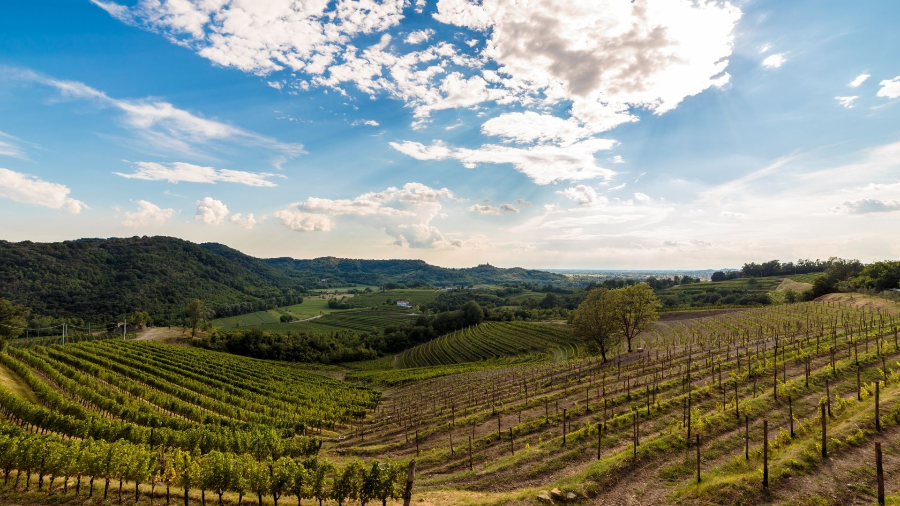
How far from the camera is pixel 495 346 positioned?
93.4 meters

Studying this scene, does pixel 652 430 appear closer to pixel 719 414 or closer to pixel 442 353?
pixel 719 414

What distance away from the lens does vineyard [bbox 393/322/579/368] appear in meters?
84.9

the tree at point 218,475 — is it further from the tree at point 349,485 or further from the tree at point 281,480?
the tree at point 349,485

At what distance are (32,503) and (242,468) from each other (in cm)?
909

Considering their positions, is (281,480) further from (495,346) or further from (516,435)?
(495,346)

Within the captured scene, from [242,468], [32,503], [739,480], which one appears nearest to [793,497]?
[739,480]

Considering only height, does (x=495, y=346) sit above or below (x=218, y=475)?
below

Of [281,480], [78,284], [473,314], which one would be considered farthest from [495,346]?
[78,284]

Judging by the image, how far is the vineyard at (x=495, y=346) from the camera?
8494 cm

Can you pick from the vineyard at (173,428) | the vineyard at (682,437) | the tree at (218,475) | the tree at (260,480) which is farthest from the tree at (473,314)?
the tree at (218,475)

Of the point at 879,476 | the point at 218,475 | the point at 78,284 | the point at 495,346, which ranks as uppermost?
the point at 879,476

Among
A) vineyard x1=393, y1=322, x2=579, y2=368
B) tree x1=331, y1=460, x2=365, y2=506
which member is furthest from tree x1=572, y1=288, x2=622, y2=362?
tree x1=331, y1=460, x2=365, y2=506

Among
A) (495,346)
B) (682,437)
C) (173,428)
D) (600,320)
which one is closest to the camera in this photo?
(682,437)

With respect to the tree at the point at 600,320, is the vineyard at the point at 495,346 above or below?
below
